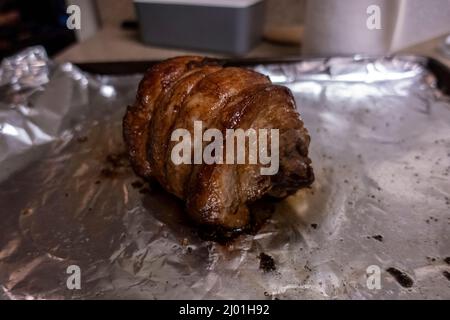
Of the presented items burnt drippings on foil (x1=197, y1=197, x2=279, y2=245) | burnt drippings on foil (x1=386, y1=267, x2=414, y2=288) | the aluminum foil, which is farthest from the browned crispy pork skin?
burnt drippings on foil (x1=386, y1=267, x2=414, y2=288)

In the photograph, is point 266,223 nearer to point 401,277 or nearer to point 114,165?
point 401,277

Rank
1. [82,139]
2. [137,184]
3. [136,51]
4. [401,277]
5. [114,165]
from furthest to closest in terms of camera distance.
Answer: [136,51]
[82,139]
[114,165]
[137,184]
[401,277]

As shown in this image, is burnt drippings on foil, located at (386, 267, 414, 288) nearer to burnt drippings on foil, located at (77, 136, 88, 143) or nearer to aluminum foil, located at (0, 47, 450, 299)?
aluminum foil, located at (0, 47, 450, 299)

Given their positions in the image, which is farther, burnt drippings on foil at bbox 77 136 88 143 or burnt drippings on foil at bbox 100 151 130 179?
burnt drippings on foil at bbox 77 136 88 143

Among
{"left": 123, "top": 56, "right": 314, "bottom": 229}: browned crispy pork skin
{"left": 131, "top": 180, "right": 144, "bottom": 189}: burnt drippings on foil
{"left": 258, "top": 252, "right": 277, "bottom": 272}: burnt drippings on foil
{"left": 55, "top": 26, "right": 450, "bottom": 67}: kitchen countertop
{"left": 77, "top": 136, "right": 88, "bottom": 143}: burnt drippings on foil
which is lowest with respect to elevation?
{"left": 258, "top": 252, "right": 277, "bottom": 272}: burnt drippings on foil

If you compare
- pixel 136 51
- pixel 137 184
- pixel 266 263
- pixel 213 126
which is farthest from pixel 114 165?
pixel 136 51

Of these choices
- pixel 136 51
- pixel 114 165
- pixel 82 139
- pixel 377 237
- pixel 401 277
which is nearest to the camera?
pixel 401 277
